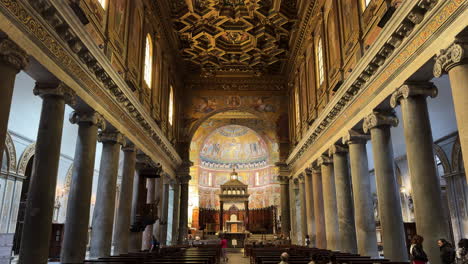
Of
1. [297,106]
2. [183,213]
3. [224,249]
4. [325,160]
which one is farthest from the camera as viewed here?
[183,213]

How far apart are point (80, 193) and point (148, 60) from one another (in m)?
8.99

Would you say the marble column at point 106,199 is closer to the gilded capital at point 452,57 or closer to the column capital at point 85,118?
the column capital at point 85,118

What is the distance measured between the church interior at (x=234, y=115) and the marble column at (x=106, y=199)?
0.15ft

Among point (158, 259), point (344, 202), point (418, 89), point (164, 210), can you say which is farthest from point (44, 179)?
point (164, 210)

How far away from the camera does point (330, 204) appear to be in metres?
15.9

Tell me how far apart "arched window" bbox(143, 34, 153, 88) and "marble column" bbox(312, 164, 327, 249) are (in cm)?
924

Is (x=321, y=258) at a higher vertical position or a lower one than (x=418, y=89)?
lower

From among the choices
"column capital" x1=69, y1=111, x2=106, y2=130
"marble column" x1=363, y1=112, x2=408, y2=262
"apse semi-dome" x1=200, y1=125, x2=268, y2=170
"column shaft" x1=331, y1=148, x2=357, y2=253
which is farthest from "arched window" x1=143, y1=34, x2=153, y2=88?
"apse semi-dome" x1=200, y1=125, x2=268, y2=170

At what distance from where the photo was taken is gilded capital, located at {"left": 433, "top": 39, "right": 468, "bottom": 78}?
655 centimetres

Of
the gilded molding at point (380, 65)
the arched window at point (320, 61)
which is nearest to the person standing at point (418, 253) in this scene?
the gilded molding at point (380, 65)

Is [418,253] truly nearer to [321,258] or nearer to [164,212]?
[321,258]

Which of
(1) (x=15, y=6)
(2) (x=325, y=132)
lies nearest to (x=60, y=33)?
(1) (x=15, y=6)

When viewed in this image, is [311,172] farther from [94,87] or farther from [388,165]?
[94,87]

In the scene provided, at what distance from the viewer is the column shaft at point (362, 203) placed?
38.7 ft
